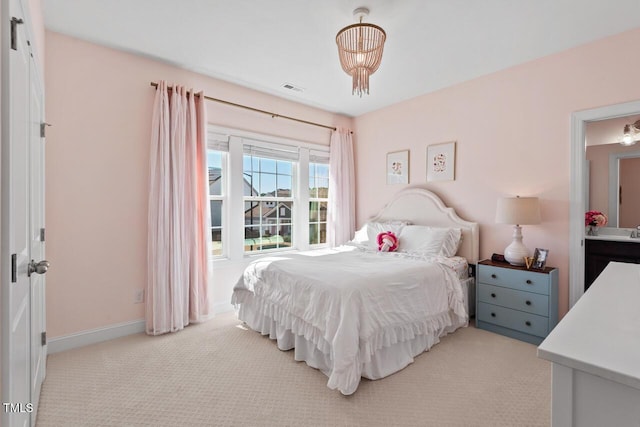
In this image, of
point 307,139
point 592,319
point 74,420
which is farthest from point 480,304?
point 74,420

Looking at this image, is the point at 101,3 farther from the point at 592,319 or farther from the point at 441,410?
the point at 441,410

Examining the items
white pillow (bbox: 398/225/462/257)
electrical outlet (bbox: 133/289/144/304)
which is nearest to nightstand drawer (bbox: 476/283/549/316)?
white pillow (bbox: 398/225/462/257)

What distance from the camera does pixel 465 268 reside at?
129 inches

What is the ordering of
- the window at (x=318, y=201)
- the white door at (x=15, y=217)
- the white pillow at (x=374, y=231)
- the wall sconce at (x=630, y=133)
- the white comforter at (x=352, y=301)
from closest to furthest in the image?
1. the white door at (x=15, y=217)
2. the white comforter at (x=352, y=301)
3. the wall sconce at (x=630, y=133)
4. the white pillow at (x=374, y=231)
5. the window at (x=318, y=201)

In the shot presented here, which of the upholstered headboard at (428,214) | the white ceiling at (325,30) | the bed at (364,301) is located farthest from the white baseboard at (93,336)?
the upholstered headboard at (428,214)

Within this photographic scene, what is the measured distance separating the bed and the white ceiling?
5.75 feet

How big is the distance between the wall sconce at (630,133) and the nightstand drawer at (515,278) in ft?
7.82

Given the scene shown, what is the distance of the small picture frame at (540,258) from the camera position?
9.23ft

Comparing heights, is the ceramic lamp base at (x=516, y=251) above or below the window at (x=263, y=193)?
below

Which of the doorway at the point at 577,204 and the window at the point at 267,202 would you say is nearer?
the doorway at the point at 577,204

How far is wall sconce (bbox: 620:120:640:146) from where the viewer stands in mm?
3533

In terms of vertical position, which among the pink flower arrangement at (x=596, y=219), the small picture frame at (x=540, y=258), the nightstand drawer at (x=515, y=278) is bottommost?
the nightstand drawer at (x=515, y=278)

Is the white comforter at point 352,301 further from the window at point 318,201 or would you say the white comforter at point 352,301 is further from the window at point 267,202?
the window at point 318,201

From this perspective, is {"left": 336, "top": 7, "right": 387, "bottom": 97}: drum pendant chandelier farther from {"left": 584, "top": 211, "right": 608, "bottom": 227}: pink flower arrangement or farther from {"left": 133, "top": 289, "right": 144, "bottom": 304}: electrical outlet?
{"left": 584, "top": 211, "right": 608, "bottom": 227}: pink flower arrangement
